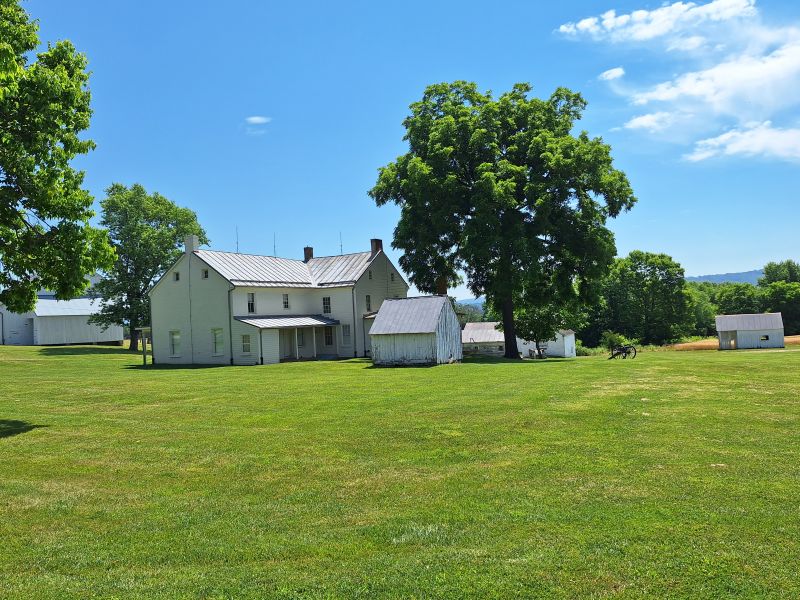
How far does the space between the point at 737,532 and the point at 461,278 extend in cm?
3878

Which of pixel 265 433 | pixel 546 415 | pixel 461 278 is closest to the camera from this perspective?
pixel 265 433

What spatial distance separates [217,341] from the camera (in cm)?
4197

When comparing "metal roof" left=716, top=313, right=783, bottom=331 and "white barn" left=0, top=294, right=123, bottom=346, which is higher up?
"white barn" left=0, top=294, right=123, bottom=346

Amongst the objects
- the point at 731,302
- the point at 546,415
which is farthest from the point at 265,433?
the point at 731,302

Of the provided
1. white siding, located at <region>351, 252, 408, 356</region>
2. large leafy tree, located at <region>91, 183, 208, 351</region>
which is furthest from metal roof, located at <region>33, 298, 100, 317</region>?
white siding, located at <region>351, 252, 408, 356</region>

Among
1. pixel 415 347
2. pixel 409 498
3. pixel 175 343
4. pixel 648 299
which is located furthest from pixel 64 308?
pixel 648 299

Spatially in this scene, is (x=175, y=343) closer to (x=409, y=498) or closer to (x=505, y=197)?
(x=505, y=197)

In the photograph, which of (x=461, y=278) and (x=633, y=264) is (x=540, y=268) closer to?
(x=461, y=278)

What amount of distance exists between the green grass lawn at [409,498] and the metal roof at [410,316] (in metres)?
18.1

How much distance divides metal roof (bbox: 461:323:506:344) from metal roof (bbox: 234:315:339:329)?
2673cm

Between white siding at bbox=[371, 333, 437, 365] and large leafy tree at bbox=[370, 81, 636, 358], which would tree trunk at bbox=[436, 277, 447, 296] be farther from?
white siding at bbox=[371, 333, 437, 365]

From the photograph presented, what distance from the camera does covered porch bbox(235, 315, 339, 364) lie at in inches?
1601

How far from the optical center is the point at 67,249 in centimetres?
1644

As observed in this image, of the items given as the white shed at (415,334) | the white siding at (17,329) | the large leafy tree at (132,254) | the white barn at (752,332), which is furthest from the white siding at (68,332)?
the white barn at (752,332)
